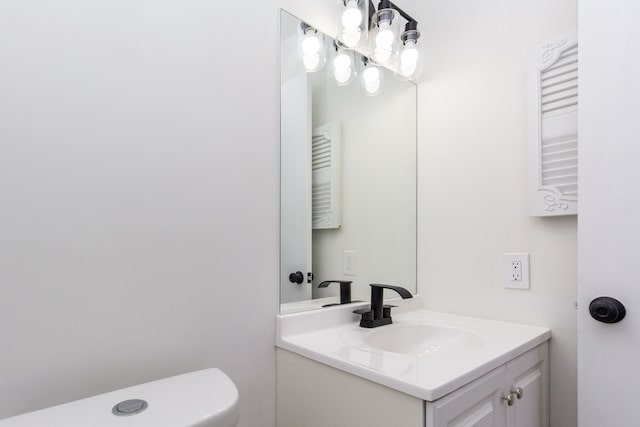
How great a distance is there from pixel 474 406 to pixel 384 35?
4.03 feet

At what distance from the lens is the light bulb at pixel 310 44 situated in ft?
4.09

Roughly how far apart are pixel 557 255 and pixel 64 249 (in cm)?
137

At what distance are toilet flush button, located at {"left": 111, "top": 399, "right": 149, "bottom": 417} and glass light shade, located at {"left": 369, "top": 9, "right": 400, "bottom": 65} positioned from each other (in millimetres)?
1327

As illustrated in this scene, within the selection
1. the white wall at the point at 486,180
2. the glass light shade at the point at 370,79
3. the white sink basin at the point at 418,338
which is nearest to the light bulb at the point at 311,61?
the glass light shade at the point at 370,79

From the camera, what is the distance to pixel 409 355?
1.03 m

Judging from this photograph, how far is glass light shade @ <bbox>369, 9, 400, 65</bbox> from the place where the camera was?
1.36 meters

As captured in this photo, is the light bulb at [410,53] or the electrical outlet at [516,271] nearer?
the electrical outlet at [516,271]

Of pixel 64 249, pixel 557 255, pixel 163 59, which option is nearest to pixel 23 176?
pixel 64 249

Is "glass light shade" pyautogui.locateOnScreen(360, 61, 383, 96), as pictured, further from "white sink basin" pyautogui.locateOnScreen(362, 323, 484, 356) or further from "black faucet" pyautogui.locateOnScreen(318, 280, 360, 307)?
"white sink basin" pyautogui.locateOnScreen(362, 323, 484, 356)

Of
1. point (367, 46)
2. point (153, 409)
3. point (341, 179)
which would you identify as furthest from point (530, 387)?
point (367, 46)

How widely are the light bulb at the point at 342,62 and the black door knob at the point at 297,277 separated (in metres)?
0.75

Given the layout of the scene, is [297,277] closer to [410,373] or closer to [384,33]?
[410,373]

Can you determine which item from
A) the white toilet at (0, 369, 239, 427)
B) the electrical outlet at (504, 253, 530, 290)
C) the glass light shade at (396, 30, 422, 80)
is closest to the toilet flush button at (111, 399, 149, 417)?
the white toilet at (0, 369, 239, 427)

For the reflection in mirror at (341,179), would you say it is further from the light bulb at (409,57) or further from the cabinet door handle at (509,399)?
the cabinet door handle at (509,399)
